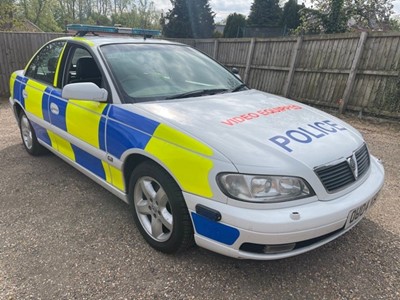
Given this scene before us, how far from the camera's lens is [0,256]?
8.34 ft

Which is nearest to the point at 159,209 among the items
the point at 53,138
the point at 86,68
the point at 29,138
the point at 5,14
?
the point at 86,68

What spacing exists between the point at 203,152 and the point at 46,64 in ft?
9.24

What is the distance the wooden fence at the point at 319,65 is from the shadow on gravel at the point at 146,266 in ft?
16.7

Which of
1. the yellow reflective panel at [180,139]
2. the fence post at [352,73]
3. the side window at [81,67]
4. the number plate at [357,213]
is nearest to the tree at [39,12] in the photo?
the fence post at [352,73]

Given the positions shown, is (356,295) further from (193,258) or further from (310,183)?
(193,258)

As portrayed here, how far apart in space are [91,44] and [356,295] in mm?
3012

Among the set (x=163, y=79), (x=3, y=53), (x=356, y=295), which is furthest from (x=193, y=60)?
(x=3, y=53)

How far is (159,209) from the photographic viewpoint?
97.2 inches

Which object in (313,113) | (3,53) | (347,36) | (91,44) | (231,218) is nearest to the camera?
(231,218)

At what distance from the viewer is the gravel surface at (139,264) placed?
7.28ft

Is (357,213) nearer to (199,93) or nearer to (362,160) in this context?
(362,160)

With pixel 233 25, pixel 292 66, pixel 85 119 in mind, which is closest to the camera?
pixel 85 119

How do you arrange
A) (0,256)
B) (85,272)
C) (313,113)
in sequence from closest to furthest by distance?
(85,272) → (0,256) → (313,113)

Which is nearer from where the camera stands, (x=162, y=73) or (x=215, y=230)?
(x=215, y=230)
